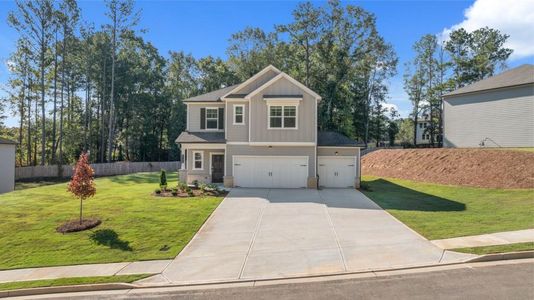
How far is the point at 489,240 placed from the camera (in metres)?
9.40

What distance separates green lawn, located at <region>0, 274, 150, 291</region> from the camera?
8.10 m

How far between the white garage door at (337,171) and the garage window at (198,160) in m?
8.27

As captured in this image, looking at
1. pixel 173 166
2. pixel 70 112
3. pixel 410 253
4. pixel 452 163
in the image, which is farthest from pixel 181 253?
pixel 70 112

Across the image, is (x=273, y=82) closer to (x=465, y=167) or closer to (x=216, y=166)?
(x=216, y=166)

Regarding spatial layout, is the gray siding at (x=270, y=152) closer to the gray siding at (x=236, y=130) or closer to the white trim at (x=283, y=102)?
the gray siding at (x=236, y=130)

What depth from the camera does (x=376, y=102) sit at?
5406 cm

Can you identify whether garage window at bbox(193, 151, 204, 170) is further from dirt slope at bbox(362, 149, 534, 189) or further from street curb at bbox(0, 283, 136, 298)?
dirt slope at bbox(362, 149, 534, 189)

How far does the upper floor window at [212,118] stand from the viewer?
23.1 meters

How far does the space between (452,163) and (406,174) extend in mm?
3612

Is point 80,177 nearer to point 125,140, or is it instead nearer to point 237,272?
point 237,272

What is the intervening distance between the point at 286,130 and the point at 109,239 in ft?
39.6

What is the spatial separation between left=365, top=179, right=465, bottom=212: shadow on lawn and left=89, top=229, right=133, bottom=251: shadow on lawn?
1154cm

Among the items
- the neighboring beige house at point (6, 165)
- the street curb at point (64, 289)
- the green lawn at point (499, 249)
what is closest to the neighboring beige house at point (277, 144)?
the green lawn at point (499, 249)

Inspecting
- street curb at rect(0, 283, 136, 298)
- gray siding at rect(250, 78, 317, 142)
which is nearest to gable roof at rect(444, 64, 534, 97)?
gray siding at rect(250, 78, 317, 142)
